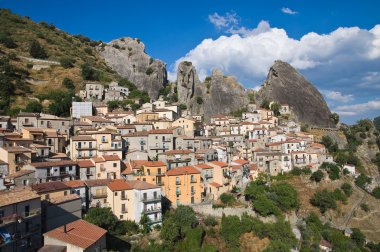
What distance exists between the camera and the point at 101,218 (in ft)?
111

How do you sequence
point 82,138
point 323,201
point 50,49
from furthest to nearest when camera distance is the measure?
point 50,49 < point 323,201 < point 82,138

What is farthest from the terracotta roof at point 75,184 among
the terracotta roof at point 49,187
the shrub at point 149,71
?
the shrub at point 149,71

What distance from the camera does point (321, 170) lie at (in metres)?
63.3

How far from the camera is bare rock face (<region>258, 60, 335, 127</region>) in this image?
94938 millimetres

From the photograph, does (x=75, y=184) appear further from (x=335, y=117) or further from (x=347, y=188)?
(x=335, y=117)

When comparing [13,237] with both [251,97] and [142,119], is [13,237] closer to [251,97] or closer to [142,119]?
[142,119]

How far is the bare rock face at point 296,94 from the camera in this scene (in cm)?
9494

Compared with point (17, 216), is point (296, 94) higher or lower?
higher

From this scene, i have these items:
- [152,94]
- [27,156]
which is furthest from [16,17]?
[27,156]

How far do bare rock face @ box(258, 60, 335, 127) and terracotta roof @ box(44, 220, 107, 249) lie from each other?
76347 millimetres

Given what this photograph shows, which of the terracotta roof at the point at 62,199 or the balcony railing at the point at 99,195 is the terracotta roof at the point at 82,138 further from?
the terracotta roof at the point at 62,199

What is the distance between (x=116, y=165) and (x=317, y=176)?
121ft

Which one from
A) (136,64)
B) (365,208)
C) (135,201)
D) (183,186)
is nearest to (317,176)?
(365,208)

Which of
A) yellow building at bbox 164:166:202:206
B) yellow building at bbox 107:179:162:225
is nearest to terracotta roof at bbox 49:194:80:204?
yellow building at bbox 107:179:162:225
